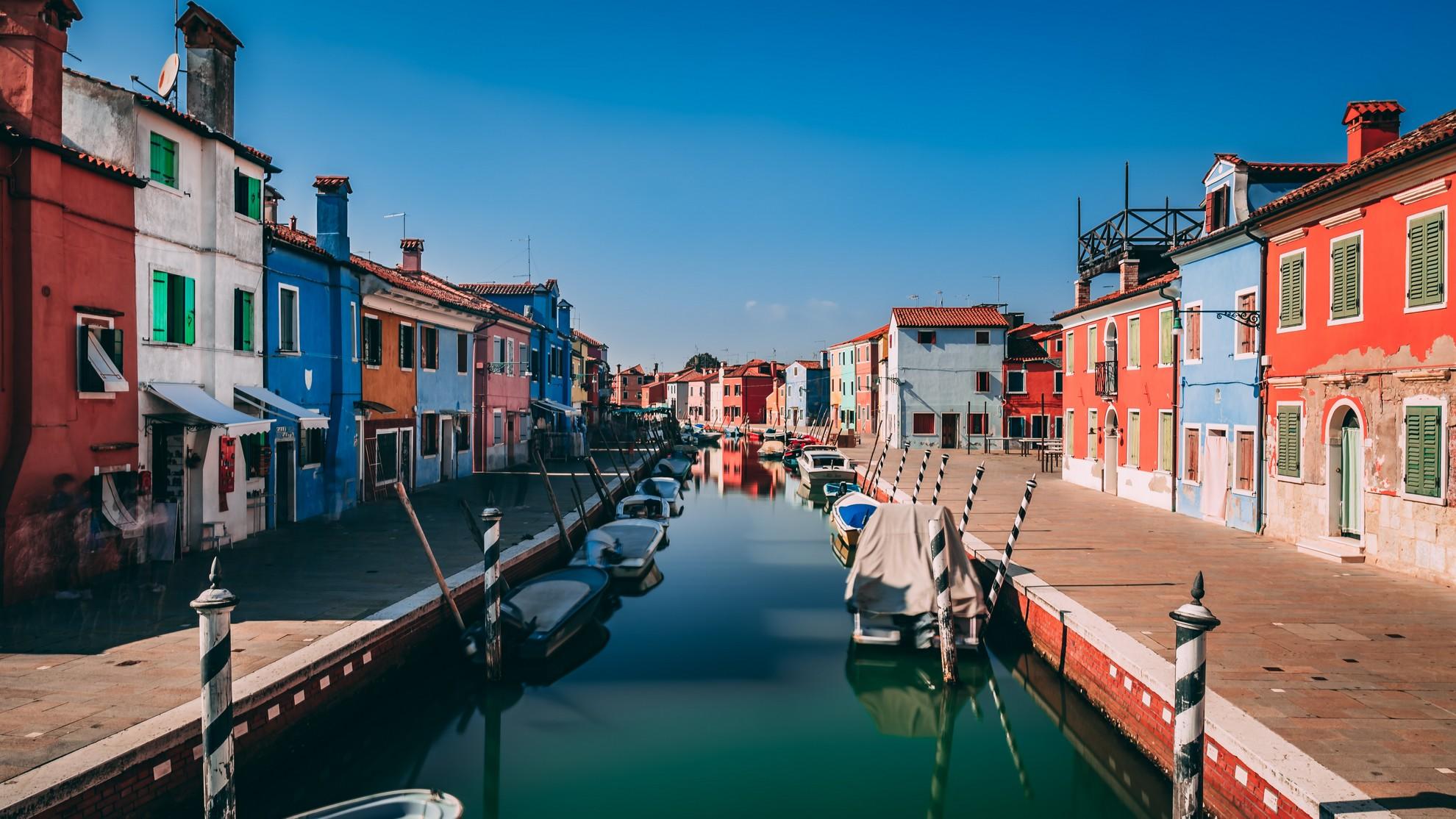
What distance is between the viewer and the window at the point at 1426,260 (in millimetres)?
12109

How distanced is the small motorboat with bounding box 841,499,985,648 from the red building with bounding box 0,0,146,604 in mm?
10744

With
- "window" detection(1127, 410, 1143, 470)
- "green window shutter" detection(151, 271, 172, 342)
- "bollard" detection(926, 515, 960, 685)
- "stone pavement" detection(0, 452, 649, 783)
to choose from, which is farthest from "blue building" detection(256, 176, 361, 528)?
"window" detection(1127, 410, 1143, 470)

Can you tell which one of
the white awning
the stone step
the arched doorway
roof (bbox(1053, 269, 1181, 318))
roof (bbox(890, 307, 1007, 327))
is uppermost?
roof (bbox(890, 307, 1007, 327))

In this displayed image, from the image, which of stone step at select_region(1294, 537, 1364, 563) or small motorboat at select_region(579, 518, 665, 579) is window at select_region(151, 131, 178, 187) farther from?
stone step at select_region(1294, 537, 1364, 563)

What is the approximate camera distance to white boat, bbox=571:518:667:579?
17.4 meters

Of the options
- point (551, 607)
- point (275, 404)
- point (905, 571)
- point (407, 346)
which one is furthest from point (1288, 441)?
point (407, 346)

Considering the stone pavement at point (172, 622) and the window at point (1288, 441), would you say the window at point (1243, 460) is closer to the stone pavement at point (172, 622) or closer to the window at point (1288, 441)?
the window at point (1288, 441)

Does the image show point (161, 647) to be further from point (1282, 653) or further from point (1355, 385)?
point (1355, 385)

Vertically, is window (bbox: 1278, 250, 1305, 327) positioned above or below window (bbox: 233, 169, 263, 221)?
below

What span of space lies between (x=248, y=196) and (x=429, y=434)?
10.8 metres

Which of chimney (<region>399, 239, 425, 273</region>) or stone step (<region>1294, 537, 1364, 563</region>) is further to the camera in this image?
chimney (<region>399, 239, 425, 273</region>)

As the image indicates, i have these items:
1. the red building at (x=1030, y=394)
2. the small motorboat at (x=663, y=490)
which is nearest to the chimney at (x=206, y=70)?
the small motorboat at (x=663, y=490)

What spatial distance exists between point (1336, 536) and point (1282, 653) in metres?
7.21

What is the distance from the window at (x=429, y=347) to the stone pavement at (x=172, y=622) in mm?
8384
